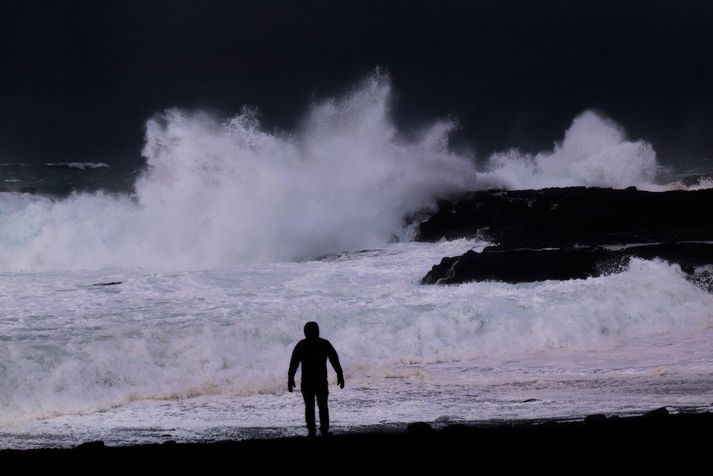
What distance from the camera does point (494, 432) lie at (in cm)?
599

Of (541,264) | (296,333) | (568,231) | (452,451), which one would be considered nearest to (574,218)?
(568,231)

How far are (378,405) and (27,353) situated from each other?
5.15 metres

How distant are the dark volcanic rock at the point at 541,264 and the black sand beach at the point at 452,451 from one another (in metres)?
10.8

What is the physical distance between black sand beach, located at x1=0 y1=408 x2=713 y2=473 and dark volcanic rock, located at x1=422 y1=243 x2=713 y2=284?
10786 millimetres

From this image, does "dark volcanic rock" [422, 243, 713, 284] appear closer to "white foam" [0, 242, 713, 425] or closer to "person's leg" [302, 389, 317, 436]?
"white foam" [0, 242, 713, 425]

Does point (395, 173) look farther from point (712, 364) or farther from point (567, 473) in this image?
point (567, 473)

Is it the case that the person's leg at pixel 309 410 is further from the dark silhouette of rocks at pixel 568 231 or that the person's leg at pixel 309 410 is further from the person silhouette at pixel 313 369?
the dark silhouette of rocks at pixel 568 231

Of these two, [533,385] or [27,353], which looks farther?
[27,353]

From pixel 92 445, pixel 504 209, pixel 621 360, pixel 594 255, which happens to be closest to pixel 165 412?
pixel 92 445

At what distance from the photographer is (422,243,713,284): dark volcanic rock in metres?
16.8

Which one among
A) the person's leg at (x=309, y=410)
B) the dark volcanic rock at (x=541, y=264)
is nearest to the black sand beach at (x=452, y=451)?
the person's leg at (x=309, y=410)

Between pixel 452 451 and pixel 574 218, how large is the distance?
65.8 ft

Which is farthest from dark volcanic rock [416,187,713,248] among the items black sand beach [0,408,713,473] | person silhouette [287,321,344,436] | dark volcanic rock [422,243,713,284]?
black sand beach [0,408,713,473]

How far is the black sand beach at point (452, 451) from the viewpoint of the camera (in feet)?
17.1
